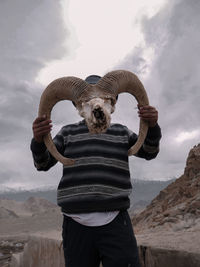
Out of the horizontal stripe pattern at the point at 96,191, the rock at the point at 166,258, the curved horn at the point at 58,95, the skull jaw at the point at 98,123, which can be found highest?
the curved horn at the point at 58,95

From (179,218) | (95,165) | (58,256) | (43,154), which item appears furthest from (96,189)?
(179,218)

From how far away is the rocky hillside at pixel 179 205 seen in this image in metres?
7.81

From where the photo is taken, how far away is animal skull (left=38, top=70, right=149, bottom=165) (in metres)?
2.90

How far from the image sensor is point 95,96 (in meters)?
3.05

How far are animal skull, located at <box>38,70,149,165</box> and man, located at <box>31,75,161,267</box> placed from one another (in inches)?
5.5

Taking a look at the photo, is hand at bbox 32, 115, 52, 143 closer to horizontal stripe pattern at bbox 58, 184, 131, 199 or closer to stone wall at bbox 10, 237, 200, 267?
horizontal stripe pattern at bbox 58, 184, 131, 199

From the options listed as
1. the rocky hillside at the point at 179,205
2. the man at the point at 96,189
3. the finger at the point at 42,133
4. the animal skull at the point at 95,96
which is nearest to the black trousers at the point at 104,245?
the man at the point at 96,189

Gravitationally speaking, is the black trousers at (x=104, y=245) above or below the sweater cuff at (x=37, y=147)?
below

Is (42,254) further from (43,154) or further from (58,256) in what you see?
(43,154)

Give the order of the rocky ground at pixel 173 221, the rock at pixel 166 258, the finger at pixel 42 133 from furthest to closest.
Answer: the rocky ground at pixel 173 221
the rock at pixel 166 258
the finger at pixel 42 133

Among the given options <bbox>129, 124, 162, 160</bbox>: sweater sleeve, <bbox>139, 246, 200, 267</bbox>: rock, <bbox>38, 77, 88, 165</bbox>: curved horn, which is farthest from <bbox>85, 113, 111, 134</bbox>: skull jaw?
<bbox>139, 246, 200, 267</bbox>: rock

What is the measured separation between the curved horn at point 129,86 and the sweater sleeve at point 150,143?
119 mm

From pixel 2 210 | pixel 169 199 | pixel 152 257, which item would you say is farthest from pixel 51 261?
pixel 2 210

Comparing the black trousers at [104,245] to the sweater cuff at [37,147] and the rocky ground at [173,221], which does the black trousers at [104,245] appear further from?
the rocky ground at [173,221]
